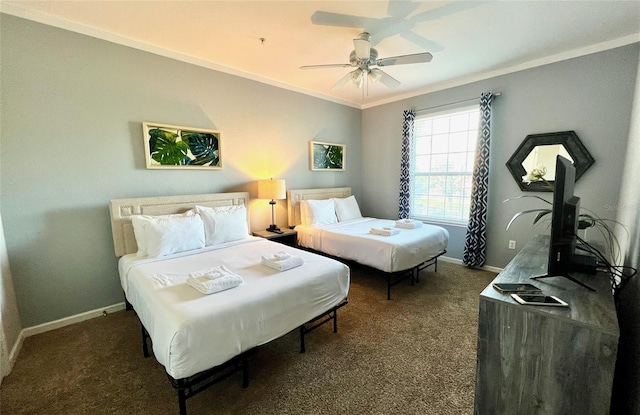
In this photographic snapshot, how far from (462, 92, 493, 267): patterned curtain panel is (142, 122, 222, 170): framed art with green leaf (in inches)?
142

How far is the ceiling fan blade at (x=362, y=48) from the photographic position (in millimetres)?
2309

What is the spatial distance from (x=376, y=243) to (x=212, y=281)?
1899mm

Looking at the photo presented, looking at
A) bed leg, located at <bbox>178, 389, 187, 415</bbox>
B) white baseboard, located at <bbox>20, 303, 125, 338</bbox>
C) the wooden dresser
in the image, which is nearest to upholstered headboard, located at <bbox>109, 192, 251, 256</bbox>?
white baseboard, located at <bbox>20, 303, 125, 338</bbox>

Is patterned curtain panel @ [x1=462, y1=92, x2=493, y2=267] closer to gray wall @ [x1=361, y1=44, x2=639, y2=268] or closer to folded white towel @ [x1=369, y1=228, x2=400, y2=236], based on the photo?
gray wall @ [x1=361, y1=44, x2=639, y2=268]

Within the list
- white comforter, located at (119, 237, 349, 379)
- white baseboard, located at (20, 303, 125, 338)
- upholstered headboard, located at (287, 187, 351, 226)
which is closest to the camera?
white comforter, located at (119, 237, 349, 379)

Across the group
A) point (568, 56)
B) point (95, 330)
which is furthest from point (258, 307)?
point (568, 56)

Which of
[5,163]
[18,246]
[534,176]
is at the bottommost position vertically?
[18,246]

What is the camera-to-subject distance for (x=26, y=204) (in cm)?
228

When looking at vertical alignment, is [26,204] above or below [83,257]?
above

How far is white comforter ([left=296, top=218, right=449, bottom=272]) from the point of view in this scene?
2906 mm

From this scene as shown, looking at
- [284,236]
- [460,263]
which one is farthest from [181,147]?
[460,263]

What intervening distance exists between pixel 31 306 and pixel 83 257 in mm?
532

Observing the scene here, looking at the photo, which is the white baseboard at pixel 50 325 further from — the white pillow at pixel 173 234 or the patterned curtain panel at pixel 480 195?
the patterned curtain panel at pixel 480 195

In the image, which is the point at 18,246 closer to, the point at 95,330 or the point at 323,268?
the point at 95,330
